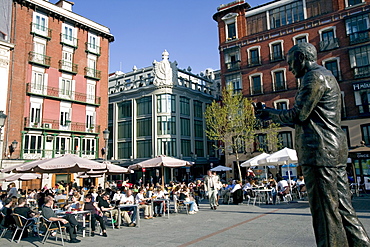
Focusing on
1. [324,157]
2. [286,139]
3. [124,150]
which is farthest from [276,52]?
[324,157]

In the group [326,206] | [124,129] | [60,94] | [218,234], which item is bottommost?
[218,234]

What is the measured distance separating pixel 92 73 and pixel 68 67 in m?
3.03

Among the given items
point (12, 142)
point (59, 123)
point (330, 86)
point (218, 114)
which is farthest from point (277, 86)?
point (330, 86)

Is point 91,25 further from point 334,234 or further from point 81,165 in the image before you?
point 334,234

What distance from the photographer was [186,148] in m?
45.9

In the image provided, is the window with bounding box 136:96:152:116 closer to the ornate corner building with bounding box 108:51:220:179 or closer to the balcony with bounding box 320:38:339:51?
the ornate corner building with bounding box 108:51:220:179

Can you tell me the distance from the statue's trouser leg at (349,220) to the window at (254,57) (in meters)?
32.5

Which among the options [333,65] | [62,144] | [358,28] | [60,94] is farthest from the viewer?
[60,94]

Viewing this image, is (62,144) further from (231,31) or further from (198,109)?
(198,109)

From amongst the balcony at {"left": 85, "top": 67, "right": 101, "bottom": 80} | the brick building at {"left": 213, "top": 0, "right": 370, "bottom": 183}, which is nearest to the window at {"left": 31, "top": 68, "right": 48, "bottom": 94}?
the balcony at {"left": 85, "top": 67, "right": 101, "bottom": 80}

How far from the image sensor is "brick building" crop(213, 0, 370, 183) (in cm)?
2791

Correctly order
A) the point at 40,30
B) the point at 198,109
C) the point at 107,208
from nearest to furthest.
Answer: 1. the point at 107,208
2. the point at 40,30
3. the point at 198,109

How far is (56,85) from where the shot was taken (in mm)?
31797

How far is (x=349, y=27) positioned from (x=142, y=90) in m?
29.1
